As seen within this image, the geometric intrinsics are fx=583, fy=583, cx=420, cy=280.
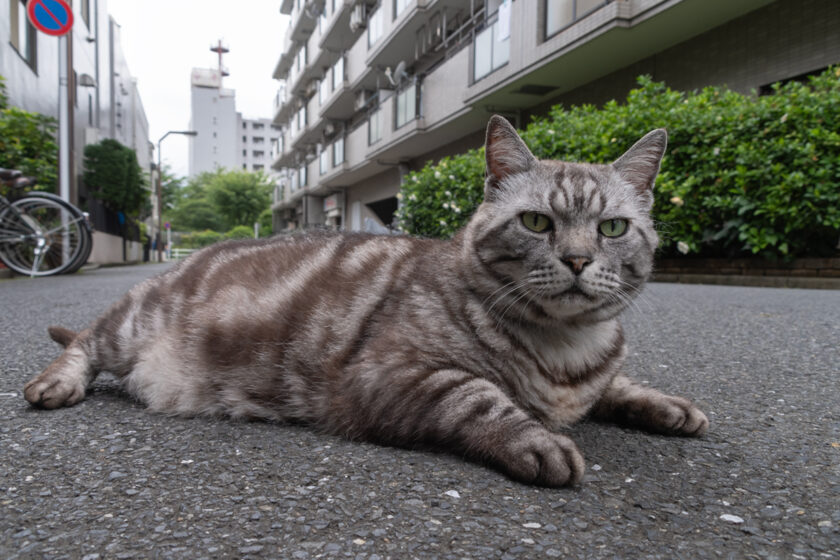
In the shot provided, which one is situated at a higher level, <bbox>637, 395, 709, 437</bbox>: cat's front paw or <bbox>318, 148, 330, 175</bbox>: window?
<bbox>318, 148, 330, 175</bbox>: window

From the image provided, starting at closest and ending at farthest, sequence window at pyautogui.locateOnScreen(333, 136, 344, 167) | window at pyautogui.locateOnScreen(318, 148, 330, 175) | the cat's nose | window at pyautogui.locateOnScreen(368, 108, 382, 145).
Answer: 1. the cat's nose
2. window at pyautogui.locateOnScreen(368, 108, 382, 145)
3. window at pyautogui.locateOnScreen(333, 136, 344, 167)
4. window at pyautogui.locateOnScreen(318, 148, 330, 175)

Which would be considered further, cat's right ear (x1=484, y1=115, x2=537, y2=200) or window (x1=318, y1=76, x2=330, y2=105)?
window (x1=318, y1=76, x2=330, y2=105)

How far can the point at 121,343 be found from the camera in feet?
7.74

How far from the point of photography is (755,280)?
277 inches

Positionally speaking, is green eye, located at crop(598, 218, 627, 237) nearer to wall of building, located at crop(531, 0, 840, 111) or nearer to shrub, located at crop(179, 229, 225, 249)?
wall of building, located at crop(531, 0, 840, 111)

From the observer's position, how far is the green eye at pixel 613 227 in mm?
1888

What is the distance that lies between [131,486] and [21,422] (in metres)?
0.77

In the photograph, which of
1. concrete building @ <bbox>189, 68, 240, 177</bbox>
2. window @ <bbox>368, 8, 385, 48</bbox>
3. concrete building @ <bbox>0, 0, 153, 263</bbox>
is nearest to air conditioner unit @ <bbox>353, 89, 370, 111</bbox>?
window @ <bbox>368, 8, 385, 48</bbox>

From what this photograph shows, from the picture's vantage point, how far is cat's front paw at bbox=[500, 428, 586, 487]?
4.72ft

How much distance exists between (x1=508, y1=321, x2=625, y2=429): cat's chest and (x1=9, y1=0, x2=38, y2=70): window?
39.0ft

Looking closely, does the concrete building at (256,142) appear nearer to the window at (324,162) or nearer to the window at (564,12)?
the window at (324,162)

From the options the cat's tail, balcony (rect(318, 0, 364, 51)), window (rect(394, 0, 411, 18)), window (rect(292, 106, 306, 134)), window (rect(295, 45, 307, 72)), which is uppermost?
window (rect(295, 45, 307, 72))

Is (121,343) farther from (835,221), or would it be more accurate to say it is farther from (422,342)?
(835,221)

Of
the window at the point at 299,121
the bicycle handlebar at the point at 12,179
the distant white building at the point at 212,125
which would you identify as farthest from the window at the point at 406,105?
the distant white building at the point at 212,125
